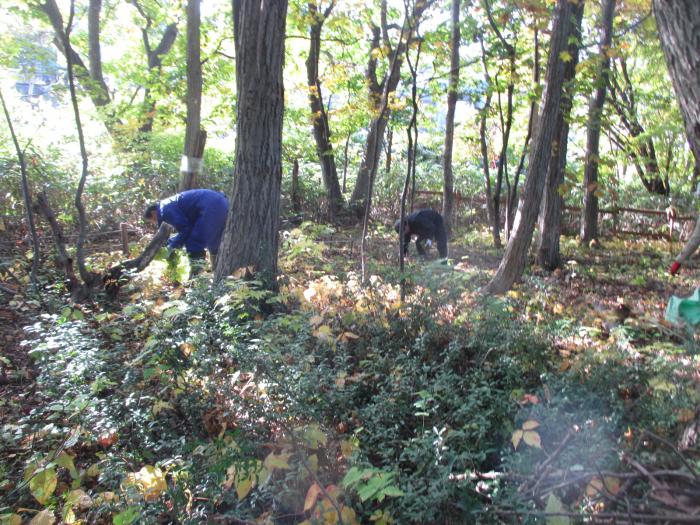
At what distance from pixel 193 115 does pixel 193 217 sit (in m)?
2.49

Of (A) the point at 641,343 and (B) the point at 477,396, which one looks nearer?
(B) the point at 477,396

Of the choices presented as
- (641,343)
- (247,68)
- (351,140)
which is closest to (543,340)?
(641,343)

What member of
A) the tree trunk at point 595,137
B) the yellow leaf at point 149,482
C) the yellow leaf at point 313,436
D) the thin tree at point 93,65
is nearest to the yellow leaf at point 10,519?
the yellow leaf at point 149,482

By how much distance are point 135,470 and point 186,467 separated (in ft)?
1.74

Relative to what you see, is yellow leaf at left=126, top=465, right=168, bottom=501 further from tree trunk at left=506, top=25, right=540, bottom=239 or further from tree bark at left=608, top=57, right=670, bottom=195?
tree bark at left=608, top=57, right=670, bottom=195

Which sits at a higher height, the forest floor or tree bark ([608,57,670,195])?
tree bark ([608,57,670,195])

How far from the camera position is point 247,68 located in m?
5.26

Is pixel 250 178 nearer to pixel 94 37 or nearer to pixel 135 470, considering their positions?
pixel 135 470

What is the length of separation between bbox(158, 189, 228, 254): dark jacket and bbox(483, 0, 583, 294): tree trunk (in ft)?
11.9

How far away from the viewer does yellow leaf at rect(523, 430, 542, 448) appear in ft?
8.78

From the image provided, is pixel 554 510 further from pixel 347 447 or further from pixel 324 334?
pixel 324 334

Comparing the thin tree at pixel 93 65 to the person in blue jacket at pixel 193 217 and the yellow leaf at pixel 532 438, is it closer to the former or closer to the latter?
the person in blue jacket at pixel 193 217

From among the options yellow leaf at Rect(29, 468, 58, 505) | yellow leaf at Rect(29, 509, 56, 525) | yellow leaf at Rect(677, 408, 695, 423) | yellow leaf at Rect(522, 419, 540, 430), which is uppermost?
yellow leaf at Rect(677, 408, 695, 423)

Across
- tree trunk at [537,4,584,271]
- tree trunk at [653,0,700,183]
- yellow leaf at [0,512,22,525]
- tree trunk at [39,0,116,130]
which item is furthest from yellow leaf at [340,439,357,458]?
tree trunk at [39,0,116,130]
